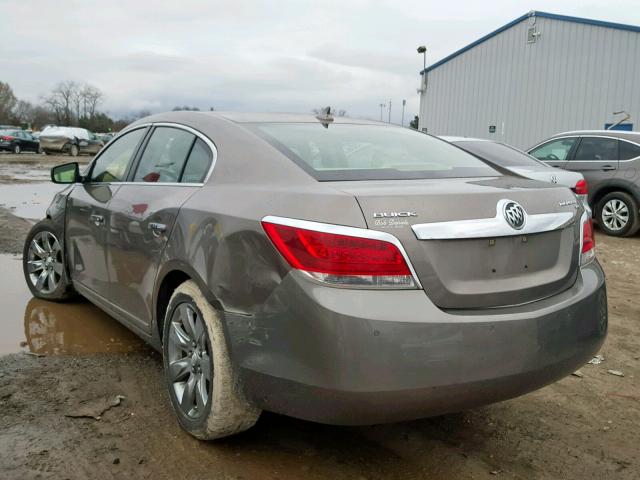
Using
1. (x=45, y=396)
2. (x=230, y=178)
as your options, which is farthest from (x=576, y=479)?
(x=45, y=396)

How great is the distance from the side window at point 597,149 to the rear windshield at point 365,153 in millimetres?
7254

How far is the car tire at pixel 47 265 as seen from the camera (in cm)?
457

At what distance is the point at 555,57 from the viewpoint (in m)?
19.7

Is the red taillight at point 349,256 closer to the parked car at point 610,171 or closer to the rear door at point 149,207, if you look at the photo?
the rear door at point 149,207

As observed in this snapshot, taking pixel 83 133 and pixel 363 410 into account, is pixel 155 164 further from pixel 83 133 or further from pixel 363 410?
pixel 83 133

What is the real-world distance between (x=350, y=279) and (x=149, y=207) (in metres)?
1.49

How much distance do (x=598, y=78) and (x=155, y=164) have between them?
18360mm

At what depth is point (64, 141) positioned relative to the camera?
31.6 m

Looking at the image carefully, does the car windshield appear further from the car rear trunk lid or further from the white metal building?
the white metal building

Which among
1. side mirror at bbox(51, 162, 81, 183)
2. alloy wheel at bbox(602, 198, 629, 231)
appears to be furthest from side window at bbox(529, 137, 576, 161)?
side mirror at bbox(51, 162, 81, 183)

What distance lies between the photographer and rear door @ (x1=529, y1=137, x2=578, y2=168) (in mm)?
10102

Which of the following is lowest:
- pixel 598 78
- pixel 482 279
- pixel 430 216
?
pixel 482 279

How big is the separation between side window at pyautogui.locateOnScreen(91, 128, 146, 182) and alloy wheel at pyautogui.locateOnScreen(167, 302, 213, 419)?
135 cm

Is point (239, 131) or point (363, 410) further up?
point (239, 131)
